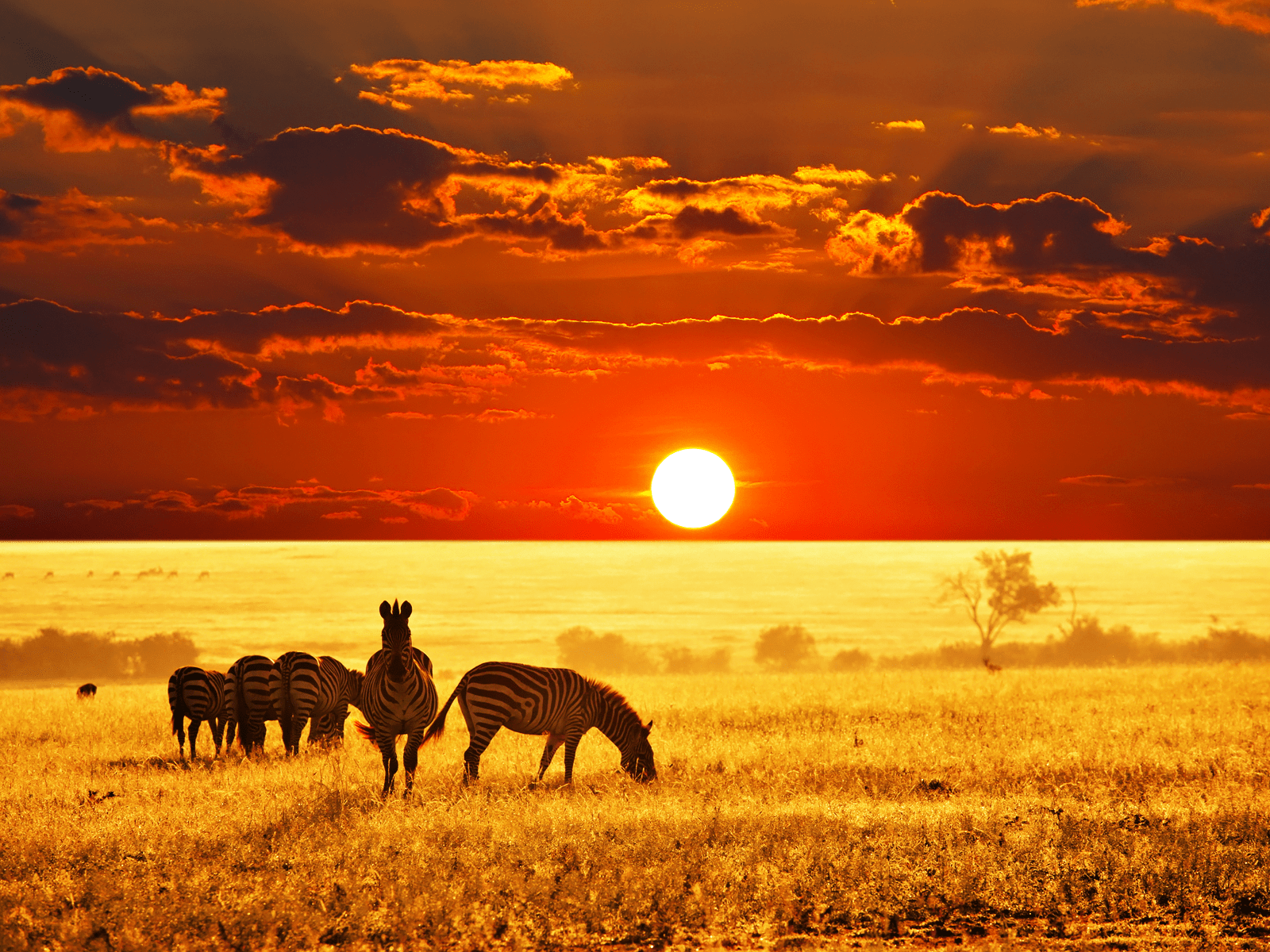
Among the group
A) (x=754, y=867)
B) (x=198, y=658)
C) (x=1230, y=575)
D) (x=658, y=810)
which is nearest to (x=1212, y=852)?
(x=754, y=867)

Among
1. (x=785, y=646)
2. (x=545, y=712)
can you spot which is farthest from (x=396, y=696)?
(x=785, y=646)

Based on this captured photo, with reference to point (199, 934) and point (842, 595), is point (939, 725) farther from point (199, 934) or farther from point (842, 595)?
point (842, 595)

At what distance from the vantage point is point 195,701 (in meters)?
21.6

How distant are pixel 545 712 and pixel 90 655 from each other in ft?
271

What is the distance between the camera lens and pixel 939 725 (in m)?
25.1

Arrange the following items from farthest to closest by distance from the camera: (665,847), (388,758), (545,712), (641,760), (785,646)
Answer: (785,646), (641,760), (545,712), (388,758), (665,847)

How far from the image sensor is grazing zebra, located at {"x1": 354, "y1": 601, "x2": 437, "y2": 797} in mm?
16125

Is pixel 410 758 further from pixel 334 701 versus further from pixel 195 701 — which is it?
pixel 195 701

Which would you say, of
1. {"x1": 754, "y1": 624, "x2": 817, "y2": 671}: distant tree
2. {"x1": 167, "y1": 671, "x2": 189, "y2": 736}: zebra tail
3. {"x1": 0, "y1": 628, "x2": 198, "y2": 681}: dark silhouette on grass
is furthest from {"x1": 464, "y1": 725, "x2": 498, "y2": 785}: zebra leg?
{"x1": 754, "y1": 624, "x2": 817, "y2": 671}: distant tree

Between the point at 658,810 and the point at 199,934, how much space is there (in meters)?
6.25

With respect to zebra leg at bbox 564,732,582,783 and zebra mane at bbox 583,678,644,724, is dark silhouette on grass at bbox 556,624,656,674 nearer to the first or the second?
zebra mane at bbox 583,678,644,724

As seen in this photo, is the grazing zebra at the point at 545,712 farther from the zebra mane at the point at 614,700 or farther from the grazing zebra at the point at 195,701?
the grazing zebra at the point at 195,701

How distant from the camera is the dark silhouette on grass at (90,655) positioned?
8469 centimetres

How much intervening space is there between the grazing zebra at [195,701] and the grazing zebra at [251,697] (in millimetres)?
394
